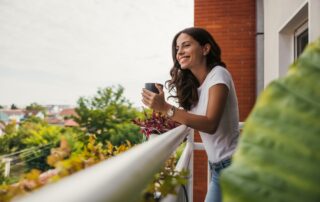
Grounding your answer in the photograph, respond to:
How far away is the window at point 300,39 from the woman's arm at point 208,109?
183 centimetres

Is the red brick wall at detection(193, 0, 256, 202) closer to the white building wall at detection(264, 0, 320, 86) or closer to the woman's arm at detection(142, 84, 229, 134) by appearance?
the white building wall at detection(264, 0, 320, 86)

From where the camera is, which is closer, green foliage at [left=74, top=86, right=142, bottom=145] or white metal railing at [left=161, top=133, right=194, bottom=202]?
white metal railing at [left=161, top=133, right=194, bottom=202]

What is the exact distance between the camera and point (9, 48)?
6062 cm

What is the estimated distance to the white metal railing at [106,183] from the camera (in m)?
0.23

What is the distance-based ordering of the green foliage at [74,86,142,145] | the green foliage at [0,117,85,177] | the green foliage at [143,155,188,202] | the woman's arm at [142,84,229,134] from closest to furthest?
the green foliage at [143,155,188,202] → the woman's arm at [142,84,229,134] → the green foliage at [0,117,85,177] → the green foliage at [74,86,142,145]

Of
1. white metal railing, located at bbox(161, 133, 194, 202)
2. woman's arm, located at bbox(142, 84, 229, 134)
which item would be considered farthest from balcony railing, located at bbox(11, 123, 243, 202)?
woman's arm, located at bbox(142, 84, 229, 134)

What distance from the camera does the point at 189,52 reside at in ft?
6.28

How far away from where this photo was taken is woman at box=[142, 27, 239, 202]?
1547mm

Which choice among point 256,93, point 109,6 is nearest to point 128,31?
point 109,6

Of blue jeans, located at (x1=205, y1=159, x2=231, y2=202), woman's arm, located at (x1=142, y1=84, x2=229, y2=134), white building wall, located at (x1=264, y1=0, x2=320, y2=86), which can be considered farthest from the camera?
white building wall, located at (x1=264, y1=0, x2=320, y2=86)

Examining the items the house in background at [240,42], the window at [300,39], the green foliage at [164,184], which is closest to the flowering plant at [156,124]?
the green foliage at [164,184]

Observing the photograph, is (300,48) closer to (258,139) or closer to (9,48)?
(258,139)

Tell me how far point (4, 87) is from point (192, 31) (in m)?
65.8

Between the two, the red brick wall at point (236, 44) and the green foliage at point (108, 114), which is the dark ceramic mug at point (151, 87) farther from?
the green foliage at point (108, 114)
